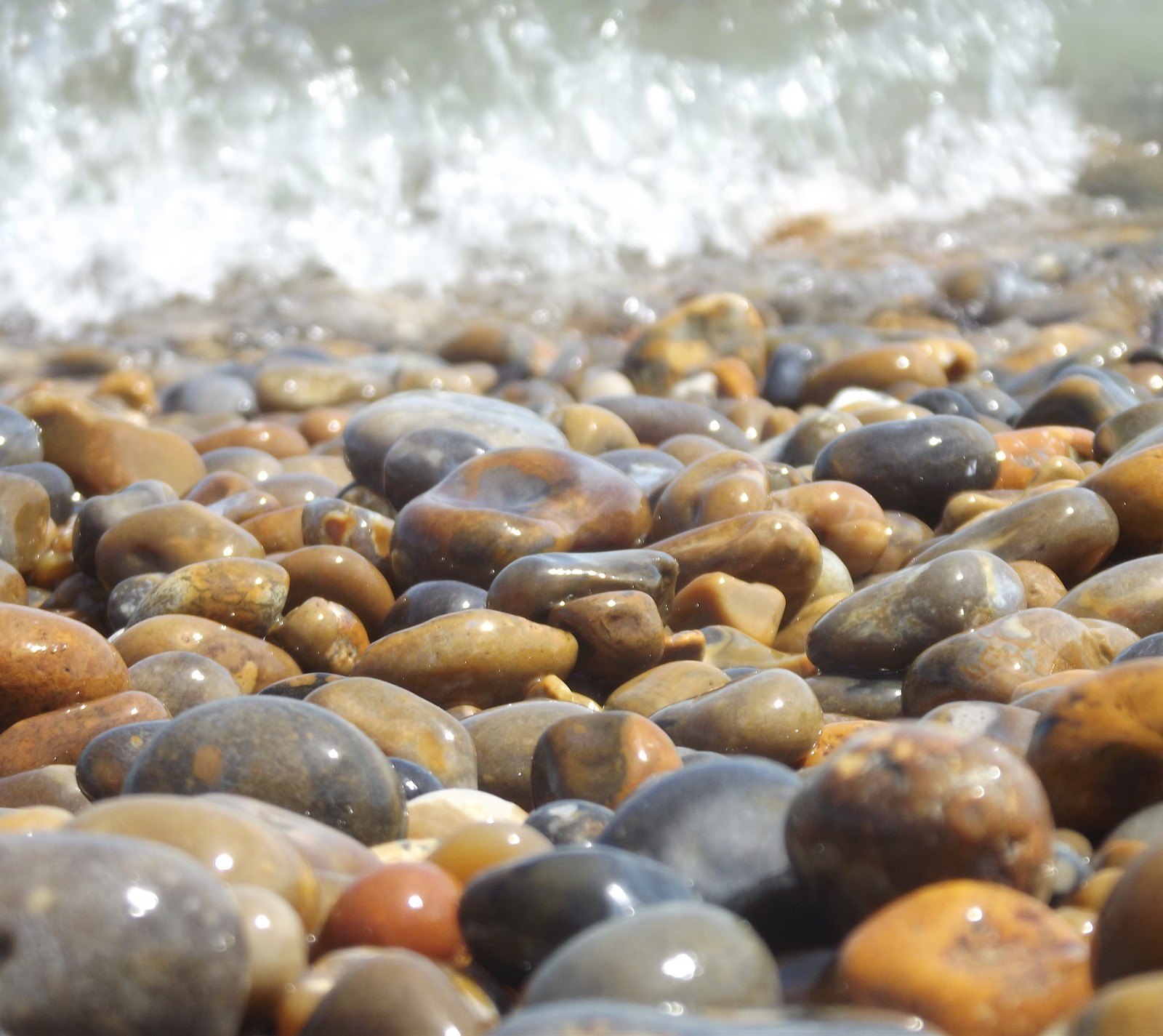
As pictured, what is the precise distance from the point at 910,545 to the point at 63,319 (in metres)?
6.47

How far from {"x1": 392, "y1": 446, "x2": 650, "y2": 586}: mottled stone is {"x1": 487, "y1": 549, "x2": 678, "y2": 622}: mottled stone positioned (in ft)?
0.84

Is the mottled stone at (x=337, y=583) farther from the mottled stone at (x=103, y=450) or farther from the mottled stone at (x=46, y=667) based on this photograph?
the mottled stone at (x=103, y=450)

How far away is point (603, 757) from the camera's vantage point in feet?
6.50

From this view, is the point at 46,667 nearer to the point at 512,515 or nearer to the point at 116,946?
the point at 512,515

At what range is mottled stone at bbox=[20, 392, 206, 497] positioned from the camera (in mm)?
4184

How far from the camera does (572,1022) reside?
1003 mm

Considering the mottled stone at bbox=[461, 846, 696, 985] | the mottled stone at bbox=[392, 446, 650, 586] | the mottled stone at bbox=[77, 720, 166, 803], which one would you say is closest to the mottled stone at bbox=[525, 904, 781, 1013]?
the mottled stone at bbox=[461, 846, 696, 985]

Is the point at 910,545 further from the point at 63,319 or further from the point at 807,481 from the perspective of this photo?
the point at 63,319

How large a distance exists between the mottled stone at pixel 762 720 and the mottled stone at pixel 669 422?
2.36 m

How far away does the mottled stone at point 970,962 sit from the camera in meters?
1.16

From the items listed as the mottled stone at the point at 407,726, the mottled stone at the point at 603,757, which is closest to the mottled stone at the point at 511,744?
the mottled stone at the point at 407,726

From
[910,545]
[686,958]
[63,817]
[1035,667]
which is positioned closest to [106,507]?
[63,817]

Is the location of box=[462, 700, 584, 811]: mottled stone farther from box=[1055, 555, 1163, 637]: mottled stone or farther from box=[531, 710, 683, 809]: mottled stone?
box=[1055, 555, 1163, 637]: mottled stone

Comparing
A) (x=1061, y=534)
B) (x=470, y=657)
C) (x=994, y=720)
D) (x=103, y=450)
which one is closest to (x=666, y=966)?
(x=994, y=720)
